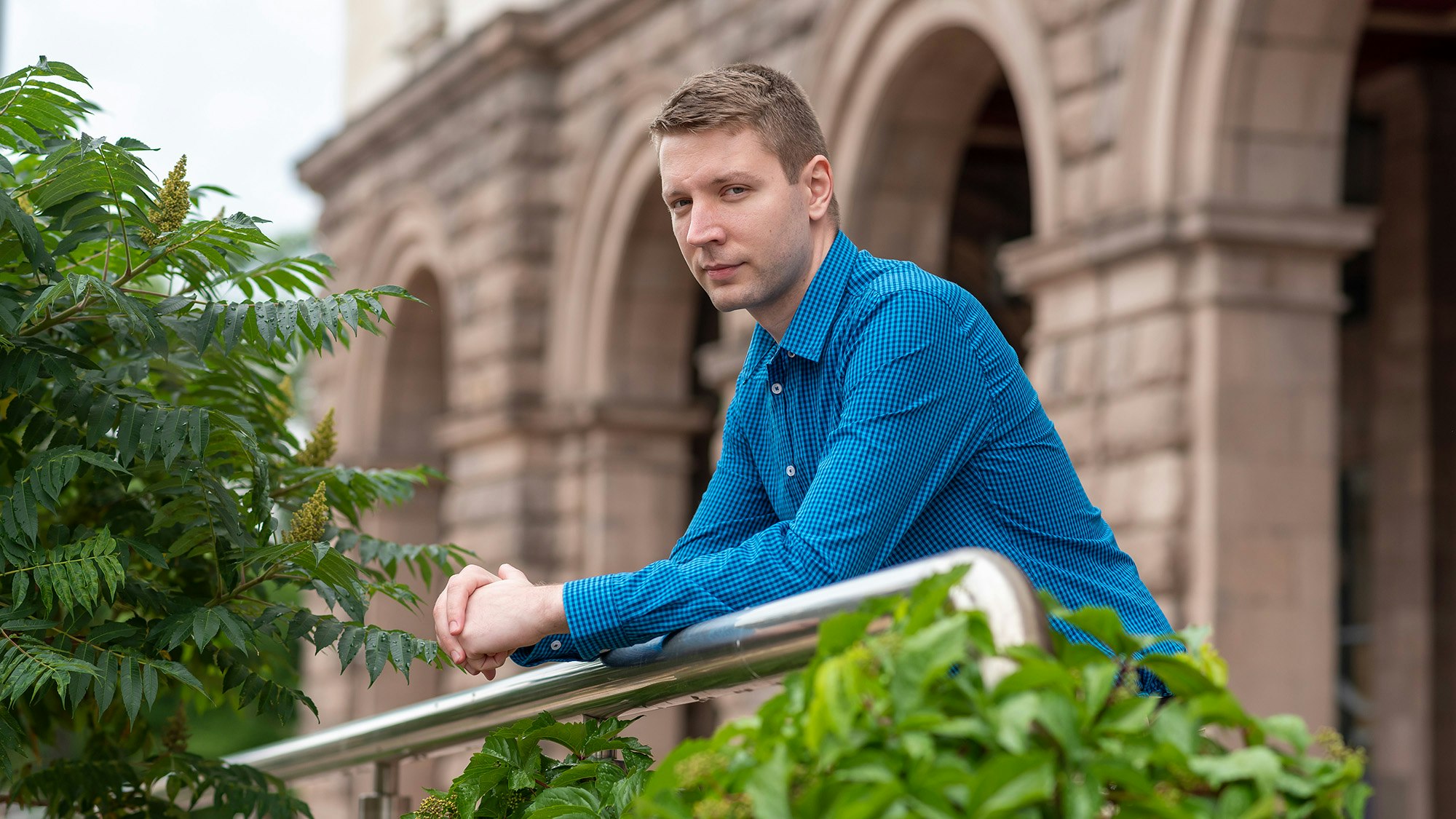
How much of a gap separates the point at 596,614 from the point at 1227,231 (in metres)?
5.55

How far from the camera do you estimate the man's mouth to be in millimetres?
2279

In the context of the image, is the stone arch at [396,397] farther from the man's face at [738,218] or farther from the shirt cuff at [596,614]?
the shirt cuff at [596,614]

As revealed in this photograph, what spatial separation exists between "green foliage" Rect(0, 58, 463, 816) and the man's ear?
0.68 m

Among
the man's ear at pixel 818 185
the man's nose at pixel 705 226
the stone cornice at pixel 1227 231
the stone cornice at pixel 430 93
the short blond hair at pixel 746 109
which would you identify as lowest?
the man's nose at pixel 705 226

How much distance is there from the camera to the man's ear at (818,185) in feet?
7.64

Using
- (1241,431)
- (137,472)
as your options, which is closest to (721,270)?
(137,472)

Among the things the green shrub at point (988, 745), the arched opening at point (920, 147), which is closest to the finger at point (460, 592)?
the green shrub at point (988, 745)

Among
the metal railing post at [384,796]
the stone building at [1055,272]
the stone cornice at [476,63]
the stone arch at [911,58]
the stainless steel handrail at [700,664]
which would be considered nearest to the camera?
the stainless steel handrail at [700,664]

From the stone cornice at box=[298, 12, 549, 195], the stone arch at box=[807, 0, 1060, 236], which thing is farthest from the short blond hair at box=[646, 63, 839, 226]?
the stone cornice at box=[298, 12, 549, 195]

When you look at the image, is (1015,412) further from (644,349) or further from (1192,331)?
(644,349)

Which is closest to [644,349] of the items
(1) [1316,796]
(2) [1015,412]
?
(2) [1015,412]

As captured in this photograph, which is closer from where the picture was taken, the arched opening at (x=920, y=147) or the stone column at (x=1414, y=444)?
the arched opening at (x=920, y=147)

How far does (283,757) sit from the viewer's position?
11.0 feet

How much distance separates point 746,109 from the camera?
2.20 meters
